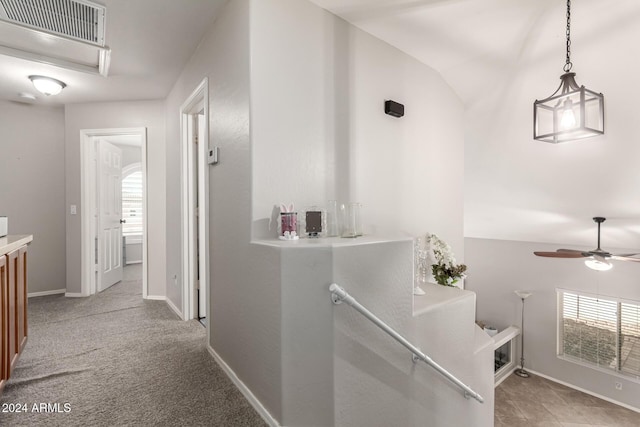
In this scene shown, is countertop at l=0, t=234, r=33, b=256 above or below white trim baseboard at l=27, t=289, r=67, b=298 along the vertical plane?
above

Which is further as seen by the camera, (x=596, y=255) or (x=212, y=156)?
(x=596, y=255)

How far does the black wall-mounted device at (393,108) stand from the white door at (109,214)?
3.73 meters

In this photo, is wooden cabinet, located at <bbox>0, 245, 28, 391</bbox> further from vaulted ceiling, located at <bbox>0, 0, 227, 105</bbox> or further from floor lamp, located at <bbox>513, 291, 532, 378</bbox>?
floor lamp, located at <bbox>513, 291, 532, 378</bbox>

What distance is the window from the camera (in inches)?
212

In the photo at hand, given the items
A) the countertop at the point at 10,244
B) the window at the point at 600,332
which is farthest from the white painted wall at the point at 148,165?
the window at the point at 600,332

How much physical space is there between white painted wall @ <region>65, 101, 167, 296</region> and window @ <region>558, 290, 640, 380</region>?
22.2 ft

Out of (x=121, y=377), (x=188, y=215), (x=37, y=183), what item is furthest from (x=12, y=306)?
(x=37, y=183)

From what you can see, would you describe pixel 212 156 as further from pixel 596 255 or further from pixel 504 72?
pixel 596 255

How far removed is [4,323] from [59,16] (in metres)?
1.98

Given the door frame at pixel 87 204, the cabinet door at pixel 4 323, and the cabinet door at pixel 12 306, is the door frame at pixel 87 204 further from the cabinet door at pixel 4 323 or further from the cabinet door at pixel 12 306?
the cabinet door at pixel 4 323

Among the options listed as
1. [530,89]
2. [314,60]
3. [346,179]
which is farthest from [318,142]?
[530,89]

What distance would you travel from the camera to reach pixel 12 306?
6.17ft

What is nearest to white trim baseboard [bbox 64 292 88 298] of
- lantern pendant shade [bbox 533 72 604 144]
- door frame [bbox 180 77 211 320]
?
door frame [bbox 180 77 211 320]

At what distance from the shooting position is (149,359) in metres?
2.33
